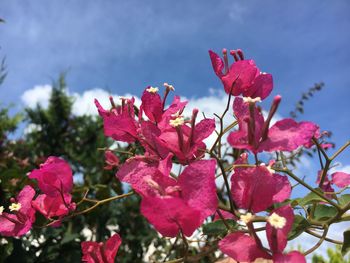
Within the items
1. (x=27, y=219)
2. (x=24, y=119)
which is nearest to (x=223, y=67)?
(x=27, y=219)

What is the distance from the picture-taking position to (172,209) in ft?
1.48

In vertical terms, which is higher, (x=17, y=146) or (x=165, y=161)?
(x=17, y=146)

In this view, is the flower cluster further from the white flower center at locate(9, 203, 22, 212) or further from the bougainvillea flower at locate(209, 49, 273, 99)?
the bougainvillea flower at locate(209, 49, 273, 99)

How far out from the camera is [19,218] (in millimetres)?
706

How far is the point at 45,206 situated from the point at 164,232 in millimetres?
284

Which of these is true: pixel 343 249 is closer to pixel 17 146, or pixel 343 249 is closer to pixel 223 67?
pixel 223 67

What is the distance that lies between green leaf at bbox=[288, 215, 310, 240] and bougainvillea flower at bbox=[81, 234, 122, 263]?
0.24 meters

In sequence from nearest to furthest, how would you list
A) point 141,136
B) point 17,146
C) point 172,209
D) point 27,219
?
point 172,209 → point 141,136 → point 27,219 → point 17,146

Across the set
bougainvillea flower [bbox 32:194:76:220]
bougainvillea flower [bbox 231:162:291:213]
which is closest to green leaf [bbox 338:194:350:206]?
bougainvillea flower [bbox 231:162:291:213]

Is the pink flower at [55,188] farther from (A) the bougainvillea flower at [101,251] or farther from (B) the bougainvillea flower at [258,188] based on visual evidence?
(B) the bougainvillea flower at [258,188]

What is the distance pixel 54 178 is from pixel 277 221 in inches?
14.9

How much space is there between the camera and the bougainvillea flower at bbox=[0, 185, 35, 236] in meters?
0.70

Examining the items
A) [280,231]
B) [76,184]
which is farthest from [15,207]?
[76,184]

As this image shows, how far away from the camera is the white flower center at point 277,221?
1.46 feet
